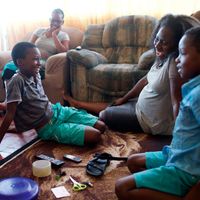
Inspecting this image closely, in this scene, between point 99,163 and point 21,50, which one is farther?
point 21,50

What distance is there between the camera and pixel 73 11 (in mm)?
3605

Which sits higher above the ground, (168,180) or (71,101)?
(168,180)

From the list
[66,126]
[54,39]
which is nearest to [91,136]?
[66,126]

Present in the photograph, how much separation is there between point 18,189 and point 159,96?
1.02 metres

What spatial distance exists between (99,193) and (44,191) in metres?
0.27

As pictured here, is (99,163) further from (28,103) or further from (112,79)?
(112,79)

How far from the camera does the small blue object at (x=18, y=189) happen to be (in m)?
1.32

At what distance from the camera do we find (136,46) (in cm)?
313

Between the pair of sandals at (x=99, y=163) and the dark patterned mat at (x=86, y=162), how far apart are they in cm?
2

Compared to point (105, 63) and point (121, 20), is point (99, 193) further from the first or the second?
point (121, 20)

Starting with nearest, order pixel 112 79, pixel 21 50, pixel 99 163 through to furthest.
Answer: pixel 99 163
pixel 21 50
pixel 112 79

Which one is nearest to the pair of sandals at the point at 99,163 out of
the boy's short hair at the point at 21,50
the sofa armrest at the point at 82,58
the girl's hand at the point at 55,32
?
the boy's short hair at the point at 21,50

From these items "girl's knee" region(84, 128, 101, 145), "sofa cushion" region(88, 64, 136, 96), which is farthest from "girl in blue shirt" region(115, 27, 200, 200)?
"sofa cushion" region(88, 64, 136, 96)

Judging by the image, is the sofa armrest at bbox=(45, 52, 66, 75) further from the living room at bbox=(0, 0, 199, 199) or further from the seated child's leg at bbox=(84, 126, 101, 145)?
the seated child's leg at bbox=(84, 126, 101, 145)
